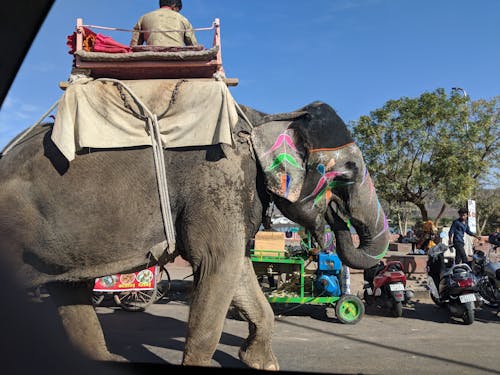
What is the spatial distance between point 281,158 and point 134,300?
4744 millimetres

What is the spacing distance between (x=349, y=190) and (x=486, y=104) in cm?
2314

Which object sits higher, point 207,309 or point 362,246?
point 362,246

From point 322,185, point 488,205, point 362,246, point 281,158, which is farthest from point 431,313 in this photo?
point 488,205

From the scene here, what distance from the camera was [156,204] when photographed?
10.6 feet

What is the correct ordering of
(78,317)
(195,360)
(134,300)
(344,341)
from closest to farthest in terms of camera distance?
(195,360) → (78,317) → (344,341) → (134,300)

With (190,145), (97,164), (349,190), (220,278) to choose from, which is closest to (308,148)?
(349,190)

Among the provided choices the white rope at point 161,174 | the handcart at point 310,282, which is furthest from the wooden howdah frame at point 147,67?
the handcart at point 310,282

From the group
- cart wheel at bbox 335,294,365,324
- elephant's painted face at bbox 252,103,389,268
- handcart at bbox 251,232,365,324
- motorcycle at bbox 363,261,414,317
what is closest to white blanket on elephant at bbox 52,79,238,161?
elephant's painted face at bbox 252,103,389,268

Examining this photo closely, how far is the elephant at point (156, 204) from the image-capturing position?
3.11 meters

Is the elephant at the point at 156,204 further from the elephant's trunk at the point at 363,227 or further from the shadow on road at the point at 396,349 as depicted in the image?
the shadow on road at the point at 396,349

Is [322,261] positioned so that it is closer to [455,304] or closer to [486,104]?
[455,304]

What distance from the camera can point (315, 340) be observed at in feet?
18.2

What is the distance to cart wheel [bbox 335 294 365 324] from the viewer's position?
6672 millimetres

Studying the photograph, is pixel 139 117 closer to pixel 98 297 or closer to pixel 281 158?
pixel 281 158
